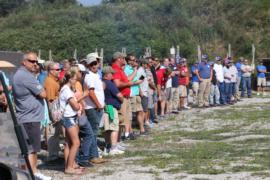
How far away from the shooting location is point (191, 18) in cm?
5488

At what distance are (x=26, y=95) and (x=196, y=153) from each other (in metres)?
4.04

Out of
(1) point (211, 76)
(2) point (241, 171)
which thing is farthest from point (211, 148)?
(1) point (211, 76)

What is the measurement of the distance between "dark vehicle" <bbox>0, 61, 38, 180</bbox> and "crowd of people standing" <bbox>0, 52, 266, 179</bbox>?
2.64m

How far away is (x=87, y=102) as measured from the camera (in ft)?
40.6

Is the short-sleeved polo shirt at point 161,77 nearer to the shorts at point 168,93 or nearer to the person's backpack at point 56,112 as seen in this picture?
the shorts at point 168,93

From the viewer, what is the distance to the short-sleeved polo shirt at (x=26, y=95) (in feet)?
33.3

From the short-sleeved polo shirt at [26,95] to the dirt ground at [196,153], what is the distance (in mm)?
1296

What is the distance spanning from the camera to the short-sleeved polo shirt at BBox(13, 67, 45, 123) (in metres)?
10.1

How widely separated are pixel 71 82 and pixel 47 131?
192 cm

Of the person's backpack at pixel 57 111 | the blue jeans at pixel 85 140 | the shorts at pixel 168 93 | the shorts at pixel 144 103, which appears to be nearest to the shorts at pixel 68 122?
the person's backpack at pixel 57 111

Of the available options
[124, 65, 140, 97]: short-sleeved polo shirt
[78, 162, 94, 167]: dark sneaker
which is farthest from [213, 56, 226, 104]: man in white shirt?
[78, 162, 94, 167]: dark sneaker

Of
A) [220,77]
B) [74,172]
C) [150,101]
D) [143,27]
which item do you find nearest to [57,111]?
[74,172]

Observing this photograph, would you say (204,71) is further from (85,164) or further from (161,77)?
(85,164)

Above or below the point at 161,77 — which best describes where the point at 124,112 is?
below
